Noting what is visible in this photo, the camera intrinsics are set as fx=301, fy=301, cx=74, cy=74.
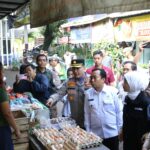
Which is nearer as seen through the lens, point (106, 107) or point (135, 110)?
point (135, 110)

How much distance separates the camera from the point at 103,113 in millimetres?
3867

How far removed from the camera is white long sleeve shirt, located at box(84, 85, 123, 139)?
3873mm

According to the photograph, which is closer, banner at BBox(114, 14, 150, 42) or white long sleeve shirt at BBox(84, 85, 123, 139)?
white long sleeve shirt at BBox(84, 85, 123, 139)

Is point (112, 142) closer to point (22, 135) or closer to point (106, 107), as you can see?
point (106, 107)

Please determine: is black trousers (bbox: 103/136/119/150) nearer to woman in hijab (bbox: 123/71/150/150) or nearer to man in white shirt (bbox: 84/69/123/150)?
man in white shirt (bbox: 84/69/123/150)

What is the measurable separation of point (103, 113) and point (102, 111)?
0.09 feet

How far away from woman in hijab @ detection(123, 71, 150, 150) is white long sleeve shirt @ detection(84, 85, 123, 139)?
28cm

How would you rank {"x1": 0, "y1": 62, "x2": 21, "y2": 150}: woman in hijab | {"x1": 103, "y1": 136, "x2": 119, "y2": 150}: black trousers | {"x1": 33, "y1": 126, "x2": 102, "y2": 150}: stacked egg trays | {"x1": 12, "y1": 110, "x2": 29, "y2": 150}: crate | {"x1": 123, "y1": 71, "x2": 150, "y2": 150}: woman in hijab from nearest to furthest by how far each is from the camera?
{"x1": 33, "y1": 126, "x2": 102, "y2": 150}: stacked egg trays → {"x1": 123, "y1": 71, "x2": 150, "y2": 150}: woman in hijab → {"x1": 0, "y1": 62, "x2": 21, "y2": 150}: woman in hijab → {"x1": 12, "y1": 110, "x2": 29, "y2": 150}: crate → {"x1": 103, "y1": 136, "x2": 119, "y2": 150}: black trousers

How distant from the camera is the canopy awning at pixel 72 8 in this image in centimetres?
225

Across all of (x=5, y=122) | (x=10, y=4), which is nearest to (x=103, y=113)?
(x=5, y=122)

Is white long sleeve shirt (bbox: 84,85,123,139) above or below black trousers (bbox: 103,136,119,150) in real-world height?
above

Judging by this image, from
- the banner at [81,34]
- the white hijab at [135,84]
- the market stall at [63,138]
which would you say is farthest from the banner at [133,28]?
the market stall at [63,138]

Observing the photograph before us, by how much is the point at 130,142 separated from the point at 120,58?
6894 mm

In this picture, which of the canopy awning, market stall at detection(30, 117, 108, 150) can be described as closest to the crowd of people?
market stall at detection(30, 117, 108, 150)
